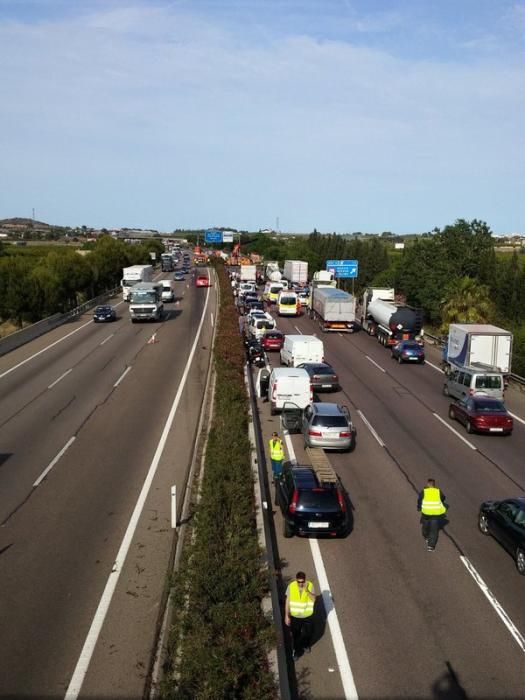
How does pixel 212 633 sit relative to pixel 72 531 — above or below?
above

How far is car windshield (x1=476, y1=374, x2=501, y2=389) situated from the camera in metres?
30.0

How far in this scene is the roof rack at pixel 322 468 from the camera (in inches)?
663

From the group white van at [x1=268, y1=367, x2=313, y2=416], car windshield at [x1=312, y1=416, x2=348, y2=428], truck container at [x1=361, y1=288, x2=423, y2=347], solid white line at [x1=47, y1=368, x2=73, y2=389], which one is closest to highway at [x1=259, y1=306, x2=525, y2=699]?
car windshield at [x1=312, y1=416, x2=348, y2=428]

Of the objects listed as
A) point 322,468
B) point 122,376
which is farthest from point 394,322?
point 322,468

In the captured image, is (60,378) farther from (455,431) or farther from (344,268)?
(344,268)

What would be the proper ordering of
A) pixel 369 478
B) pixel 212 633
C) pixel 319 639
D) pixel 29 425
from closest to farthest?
pixel 212 633, pixel 319 639, pixel 369 478, pixel 29 425

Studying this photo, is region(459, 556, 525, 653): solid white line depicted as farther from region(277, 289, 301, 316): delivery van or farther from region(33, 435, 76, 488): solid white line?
region(277, 289, 301, 316): delivery van

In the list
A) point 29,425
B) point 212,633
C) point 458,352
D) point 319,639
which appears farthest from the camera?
point 458,352

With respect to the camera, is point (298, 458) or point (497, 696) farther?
point (298, 458)

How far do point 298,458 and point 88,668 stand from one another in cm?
1210

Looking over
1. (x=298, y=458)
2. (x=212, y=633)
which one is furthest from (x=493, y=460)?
(x=212, y=633)

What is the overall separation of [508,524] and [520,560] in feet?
2.94

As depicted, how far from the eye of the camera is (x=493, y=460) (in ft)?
74.1

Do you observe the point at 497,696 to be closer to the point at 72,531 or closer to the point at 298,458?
the point at 72,531
